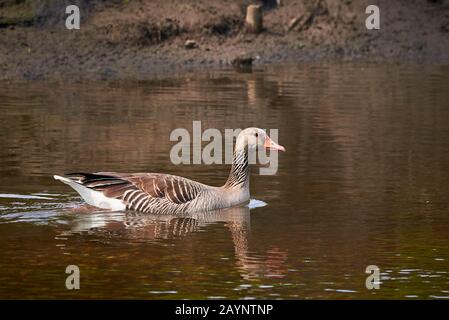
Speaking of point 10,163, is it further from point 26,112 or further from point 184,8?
point 184,8

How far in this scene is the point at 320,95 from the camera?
75.5ft

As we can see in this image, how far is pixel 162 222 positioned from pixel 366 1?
1696 cm

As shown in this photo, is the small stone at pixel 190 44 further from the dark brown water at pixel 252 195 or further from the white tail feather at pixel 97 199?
the white tail feather at pixel 97 199

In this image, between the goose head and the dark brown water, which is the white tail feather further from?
the goose head

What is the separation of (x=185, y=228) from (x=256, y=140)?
6.51ft

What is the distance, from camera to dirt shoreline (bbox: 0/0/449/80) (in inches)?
994

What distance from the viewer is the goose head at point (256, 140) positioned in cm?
1444

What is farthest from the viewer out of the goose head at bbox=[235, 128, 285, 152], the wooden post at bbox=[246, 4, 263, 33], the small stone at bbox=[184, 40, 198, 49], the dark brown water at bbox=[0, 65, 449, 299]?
the wooden post at bbox=[246, 4, 263, 33]

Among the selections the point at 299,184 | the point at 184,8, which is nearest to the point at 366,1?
the point at 184,8

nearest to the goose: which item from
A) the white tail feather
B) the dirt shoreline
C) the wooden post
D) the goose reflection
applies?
the white tail feather

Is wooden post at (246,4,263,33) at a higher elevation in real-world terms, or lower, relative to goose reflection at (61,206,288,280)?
higher

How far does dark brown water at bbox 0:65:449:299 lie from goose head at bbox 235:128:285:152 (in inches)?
22.8

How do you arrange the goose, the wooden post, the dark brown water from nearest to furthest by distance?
the dark brown water < the goose < the wooden post

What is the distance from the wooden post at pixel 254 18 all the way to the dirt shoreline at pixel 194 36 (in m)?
0.20
